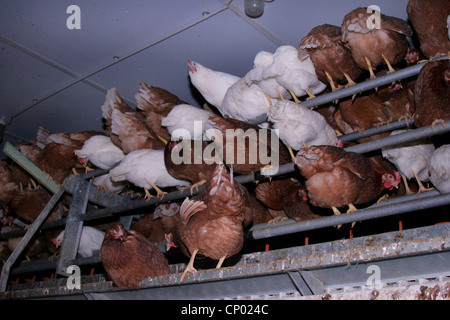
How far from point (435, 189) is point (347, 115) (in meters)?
0.91

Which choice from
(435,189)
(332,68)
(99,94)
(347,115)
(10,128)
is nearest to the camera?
(435,189)

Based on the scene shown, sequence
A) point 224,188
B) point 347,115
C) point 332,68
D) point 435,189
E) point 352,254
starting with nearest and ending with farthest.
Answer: point 352,254 → point 224,188 → point 435,189 → point 332,68 → point 347,115

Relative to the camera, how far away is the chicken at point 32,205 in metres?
5.06

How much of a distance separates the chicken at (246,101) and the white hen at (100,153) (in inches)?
55.0

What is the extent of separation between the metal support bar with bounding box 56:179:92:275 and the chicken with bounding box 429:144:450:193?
298cm

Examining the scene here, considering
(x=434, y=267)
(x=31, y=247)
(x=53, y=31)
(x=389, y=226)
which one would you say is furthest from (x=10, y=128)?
(x=434, y=267)

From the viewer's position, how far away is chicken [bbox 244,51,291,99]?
130 inches

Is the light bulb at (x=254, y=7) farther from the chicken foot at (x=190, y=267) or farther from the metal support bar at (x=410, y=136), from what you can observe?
the chicken foot at (x=190, y=267)

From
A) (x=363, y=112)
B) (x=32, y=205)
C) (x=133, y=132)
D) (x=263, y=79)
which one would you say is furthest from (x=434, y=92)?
(x=32, y=205)

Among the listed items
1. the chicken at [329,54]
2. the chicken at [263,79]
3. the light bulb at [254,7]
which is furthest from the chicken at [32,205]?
the chicken at [329,54]

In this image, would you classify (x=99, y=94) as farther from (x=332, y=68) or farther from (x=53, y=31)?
(x=332, y=68)

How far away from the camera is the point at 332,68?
3191mm

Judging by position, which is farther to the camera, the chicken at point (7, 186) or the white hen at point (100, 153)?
the chicken at point (7, 186)

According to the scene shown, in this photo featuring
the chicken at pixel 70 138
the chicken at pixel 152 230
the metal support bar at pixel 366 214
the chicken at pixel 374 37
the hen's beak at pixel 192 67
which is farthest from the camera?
the chicken at pixel 70 138
